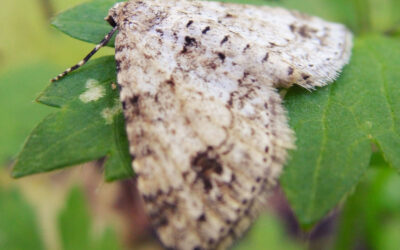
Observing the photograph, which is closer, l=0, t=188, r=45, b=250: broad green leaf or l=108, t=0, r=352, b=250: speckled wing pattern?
l=108, t=0, r=352, b=250: speckled wing pattern

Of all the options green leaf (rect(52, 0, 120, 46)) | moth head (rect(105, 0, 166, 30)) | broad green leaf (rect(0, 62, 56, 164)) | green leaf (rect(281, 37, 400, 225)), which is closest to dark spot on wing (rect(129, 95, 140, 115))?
moth head (rect(105, 0, 166, 30))

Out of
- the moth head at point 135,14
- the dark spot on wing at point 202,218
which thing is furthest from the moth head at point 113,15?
the dark spot on wing at point 202,218

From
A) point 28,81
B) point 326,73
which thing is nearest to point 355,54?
point 326,73

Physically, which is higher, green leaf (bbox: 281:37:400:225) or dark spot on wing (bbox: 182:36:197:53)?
dark spot on wing (bbox: 182:36:197:53)

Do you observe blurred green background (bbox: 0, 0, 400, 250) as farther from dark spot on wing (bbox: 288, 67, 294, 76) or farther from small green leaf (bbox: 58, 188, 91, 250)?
dark spot on wing (bbox: 288, 67, 294, 76)

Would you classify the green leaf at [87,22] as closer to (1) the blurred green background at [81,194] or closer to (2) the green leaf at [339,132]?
(1) the blurred green background at [81,194]

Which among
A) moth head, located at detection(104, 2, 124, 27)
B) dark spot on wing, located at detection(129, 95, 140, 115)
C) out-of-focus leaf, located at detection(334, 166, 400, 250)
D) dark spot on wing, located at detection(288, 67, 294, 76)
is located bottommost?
out-of-focus leaf, located at detection(334, 166, 400, 250)

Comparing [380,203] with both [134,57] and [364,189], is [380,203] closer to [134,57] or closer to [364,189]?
[364,189]
